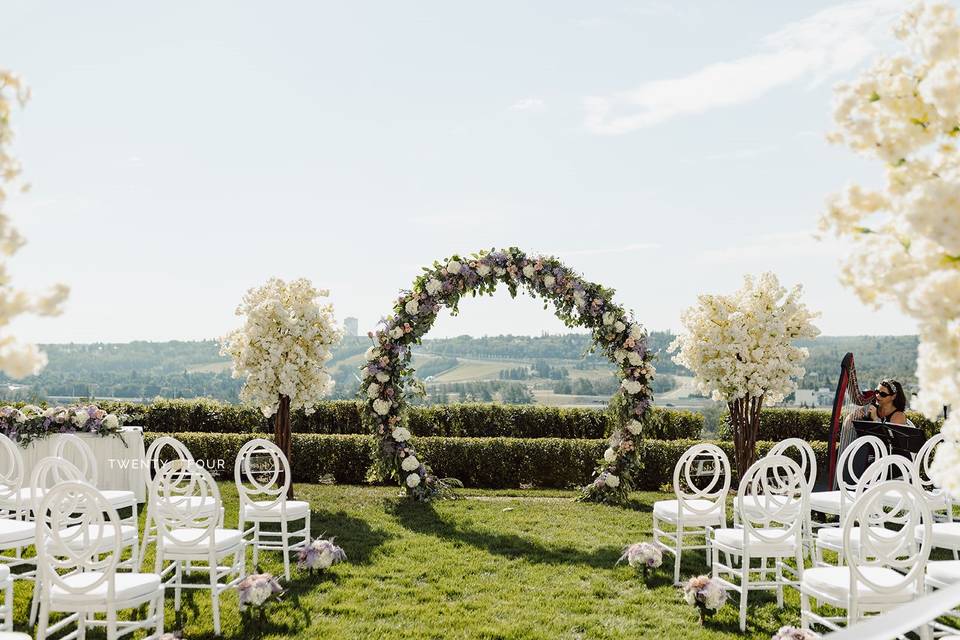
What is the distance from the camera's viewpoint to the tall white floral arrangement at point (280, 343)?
890cm

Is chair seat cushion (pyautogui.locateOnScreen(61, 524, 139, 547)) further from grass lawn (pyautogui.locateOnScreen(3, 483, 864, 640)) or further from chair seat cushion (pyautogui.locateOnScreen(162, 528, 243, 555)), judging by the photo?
Result: grass lawn (pyautogui.locateOnScreen(3, 483, 864, 640))

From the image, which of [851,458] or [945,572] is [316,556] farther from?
[851,458]

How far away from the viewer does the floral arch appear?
9.92 metres

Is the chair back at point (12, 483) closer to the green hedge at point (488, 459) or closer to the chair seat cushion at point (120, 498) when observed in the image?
the chair seat cushion at point (120, 498)

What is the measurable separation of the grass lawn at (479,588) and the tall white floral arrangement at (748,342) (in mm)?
1783

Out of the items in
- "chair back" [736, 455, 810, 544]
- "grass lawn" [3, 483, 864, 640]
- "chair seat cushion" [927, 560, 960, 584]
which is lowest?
"grass lawn" [3, 483, 864, 640]

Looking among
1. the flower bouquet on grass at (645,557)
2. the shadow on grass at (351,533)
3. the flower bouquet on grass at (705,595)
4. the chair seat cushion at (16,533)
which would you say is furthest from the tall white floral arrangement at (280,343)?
the flower bouquet on grass at (705,595)

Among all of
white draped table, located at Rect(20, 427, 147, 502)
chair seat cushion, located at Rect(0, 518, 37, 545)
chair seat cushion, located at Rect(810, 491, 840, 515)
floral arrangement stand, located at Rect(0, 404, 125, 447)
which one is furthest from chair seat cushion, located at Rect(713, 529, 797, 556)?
floral arrangement stand, located at Rect(0, 404, 125, 447)

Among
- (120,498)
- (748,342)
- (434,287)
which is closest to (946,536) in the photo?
(748,342)

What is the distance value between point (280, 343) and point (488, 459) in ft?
13.4

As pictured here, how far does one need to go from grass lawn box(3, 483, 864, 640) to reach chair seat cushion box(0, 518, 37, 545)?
1.51 ft

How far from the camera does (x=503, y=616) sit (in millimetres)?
5543

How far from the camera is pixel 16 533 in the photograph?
5586mm

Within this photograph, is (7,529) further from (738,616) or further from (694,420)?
(694,420)
